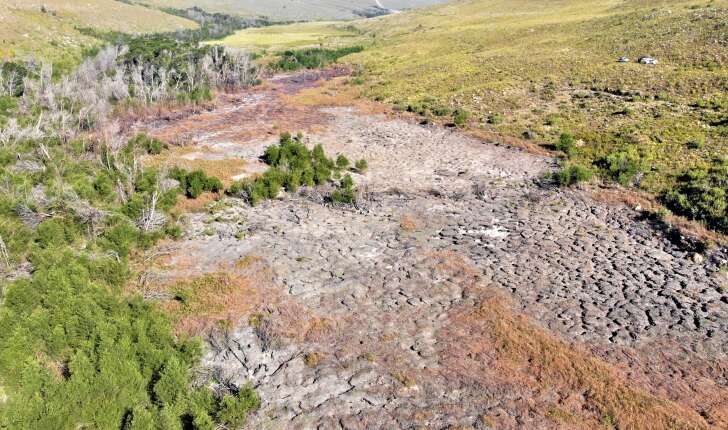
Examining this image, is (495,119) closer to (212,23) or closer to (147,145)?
(147,145)

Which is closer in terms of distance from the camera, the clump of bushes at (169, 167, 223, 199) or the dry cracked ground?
the dry cracked ground

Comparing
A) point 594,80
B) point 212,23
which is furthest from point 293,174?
point 212,23

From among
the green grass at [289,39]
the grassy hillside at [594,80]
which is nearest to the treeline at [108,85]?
the grassy hillside at [594,80]

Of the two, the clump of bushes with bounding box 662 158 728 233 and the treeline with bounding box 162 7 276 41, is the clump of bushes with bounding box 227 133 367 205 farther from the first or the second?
the treeline with bounding box 162 7 276 41

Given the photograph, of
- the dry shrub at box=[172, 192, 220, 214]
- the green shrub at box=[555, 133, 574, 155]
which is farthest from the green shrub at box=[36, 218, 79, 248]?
the green shrub at box=[555, 133, 574, 155]

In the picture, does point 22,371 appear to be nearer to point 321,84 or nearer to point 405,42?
point 321,84

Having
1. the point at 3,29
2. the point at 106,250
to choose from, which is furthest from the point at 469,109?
the point at 3,29
